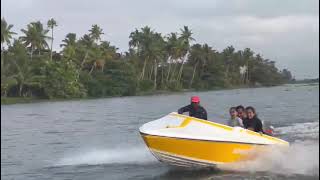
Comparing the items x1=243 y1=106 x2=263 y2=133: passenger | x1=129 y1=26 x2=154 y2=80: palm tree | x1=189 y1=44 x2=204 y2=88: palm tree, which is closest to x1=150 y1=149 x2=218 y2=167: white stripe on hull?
x1=243 y1=106 x2=263 y2=133: passenger

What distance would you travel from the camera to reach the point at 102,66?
9131 cm

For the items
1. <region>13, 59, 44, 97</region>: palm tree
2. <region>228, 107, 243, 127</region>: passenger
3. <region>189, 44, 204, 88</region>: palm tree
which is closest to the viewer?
<region>228, 107, 243, 127</region>: passenger

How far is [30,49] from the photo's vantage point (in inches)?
3302

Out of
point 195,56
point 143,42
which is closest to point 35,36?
point 143,42

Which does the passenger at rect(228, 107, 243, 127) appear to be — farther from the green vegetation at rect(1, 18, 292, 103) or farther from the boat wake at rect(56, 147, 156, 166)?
the green vegetation at rect(1, 18, 292, 103)

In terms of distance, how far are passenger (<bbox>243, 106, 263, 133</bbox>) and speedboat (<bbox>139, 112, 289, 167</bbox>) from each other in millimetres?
497

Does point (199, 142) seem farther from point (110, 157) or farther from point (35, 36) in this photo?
point (35, 36)

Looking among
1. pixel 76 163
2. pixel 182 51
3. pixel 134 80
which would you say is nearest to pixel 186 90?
pixel 182 51

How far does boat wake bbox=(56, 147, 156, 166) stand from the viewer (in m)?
15.0

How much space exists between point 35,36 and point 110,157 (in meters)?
68.0

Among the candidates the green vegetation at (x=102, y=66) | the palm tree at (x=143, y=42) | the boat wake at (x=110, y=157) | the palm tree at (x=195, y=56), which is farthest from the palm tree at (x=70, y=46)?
the boat wake at (x=110, y=157)

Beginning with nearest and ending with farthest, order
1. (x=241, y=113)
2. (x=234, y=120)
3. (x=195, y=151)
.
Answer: (x=195, y=151)
(x=234, y=120)
(x=241, y=113)

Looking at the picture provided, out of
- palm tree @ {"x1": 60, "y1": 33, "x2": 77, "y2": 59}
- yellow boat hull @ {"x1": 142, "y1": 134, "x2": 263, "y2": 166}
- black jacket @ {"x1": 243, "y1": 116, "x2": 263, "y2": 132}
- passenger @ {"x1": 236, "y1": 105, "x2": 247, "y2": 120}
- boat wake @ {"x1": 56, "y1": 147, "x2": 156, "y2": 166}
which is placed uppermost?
palm tree @ {"x1": 60, "y1": 33, "x2": 77, "y2": 59}

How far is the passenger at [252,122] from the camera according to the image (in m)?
13.1
